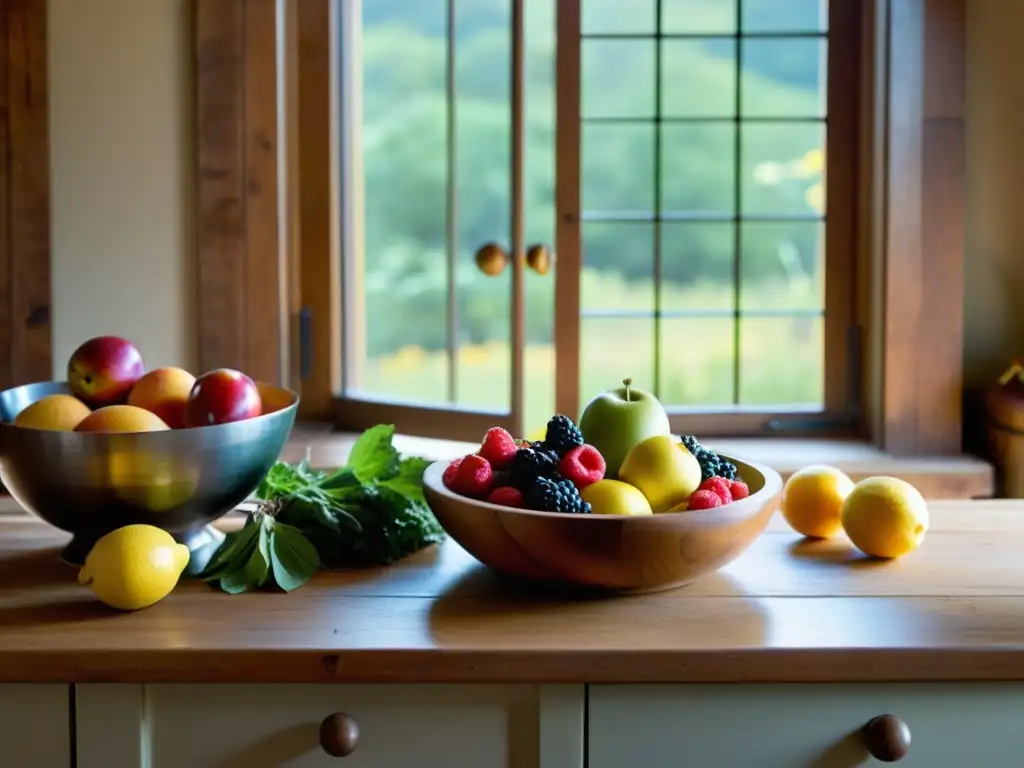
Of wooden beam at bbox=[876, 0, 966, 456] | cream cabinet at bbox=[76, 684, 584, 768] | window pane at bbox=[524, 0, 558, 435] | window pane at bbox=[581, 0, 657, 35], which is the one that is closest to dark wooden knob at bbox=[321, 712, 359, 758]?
cream cabinet at bbox=[76, 684, 584, 768]

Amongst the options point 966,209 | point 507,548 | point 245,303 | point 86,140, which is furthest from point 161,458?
point 966,209

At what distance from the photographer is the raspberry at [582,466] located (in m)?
1.30

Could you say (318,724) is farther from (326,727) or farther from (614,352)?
(614,352)

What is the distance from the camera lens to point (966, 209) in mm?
2564

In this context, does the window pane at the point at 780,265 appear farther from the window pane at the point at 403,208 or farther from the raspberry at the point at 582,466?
the raspberry at the point at 582,466

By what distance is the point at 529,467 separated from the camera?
1.29 meters

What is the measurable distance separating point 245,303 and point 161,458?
1.39 m

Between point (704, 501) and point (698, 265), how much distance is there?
5.45 ft

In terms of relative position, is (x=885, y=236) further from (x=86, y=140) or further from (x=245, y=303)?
(x=86, y=140)

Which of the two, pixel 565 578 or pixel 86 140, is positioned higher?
pixel 86 140

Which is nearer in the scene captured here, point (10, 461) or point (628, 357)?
point (10, 461)

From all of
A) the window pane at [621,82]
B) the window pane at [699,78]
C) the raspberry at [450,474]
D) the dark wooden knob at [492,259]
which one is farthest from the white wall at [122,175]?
the raspberry at [450,474]

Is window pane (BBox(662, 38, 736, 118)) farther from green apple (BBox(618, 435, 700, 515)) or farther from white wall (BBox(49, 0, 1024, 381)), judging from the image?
green apple (BBox(618, 435, 700, 515))

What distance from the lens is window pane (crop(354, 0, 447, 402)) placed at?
9.02 feet
